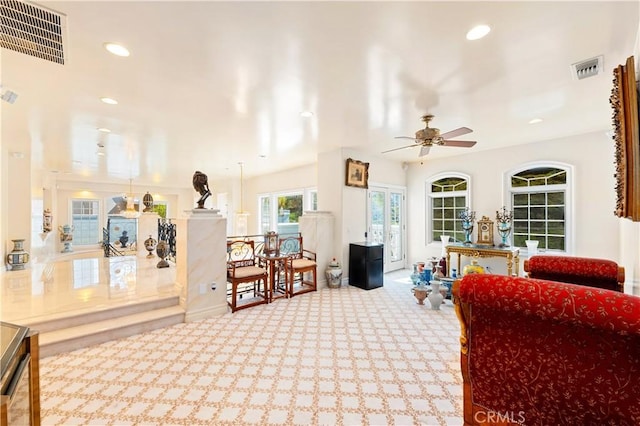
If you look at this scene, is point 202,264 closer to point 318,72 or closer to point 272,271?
point 272,271

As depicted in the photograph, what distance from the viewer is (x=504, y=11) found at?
171cm

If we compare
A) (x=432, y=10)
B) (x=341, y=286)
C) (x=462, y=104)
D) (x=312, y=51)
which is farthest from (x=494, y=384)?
(x=341, y=286)

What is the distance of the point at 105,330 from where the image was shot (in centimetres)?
298

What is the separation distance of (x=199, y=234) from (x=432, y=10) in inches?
135

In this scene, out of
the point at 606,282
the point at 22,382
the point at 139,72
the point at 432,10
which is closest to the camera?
the point at 22,382

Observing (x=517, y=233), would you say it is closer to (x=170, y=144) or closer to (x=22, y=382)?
(x=22, y=382)

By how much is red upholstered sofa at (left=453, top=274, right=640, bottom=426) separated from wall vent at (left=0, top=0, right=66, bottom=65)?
9.74ft

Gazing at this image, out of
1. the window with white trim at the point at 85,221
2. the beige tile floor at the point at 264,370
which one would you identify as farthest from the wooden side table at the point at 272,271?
the window with white trim at the point at 85,221

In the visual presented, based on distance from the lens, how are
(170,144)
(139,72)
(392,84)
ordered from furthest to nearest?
(170,144) < (392,84) < (139,72)

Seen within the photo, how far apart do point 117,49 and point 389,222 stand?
5456 millimetres

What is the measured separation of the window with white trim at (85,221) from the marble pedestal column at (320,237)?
9731 mm

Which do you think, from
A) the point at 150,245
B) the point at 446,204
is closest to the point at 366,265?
the point at 446,204

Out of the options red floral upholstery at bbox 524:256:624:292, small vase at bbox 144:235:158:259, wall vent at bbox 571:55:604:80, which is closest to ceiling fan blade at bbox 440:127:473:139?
wall vent at bbox 571:55:604:80

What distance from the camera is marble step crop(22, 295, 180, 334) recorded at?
288 centimetres
